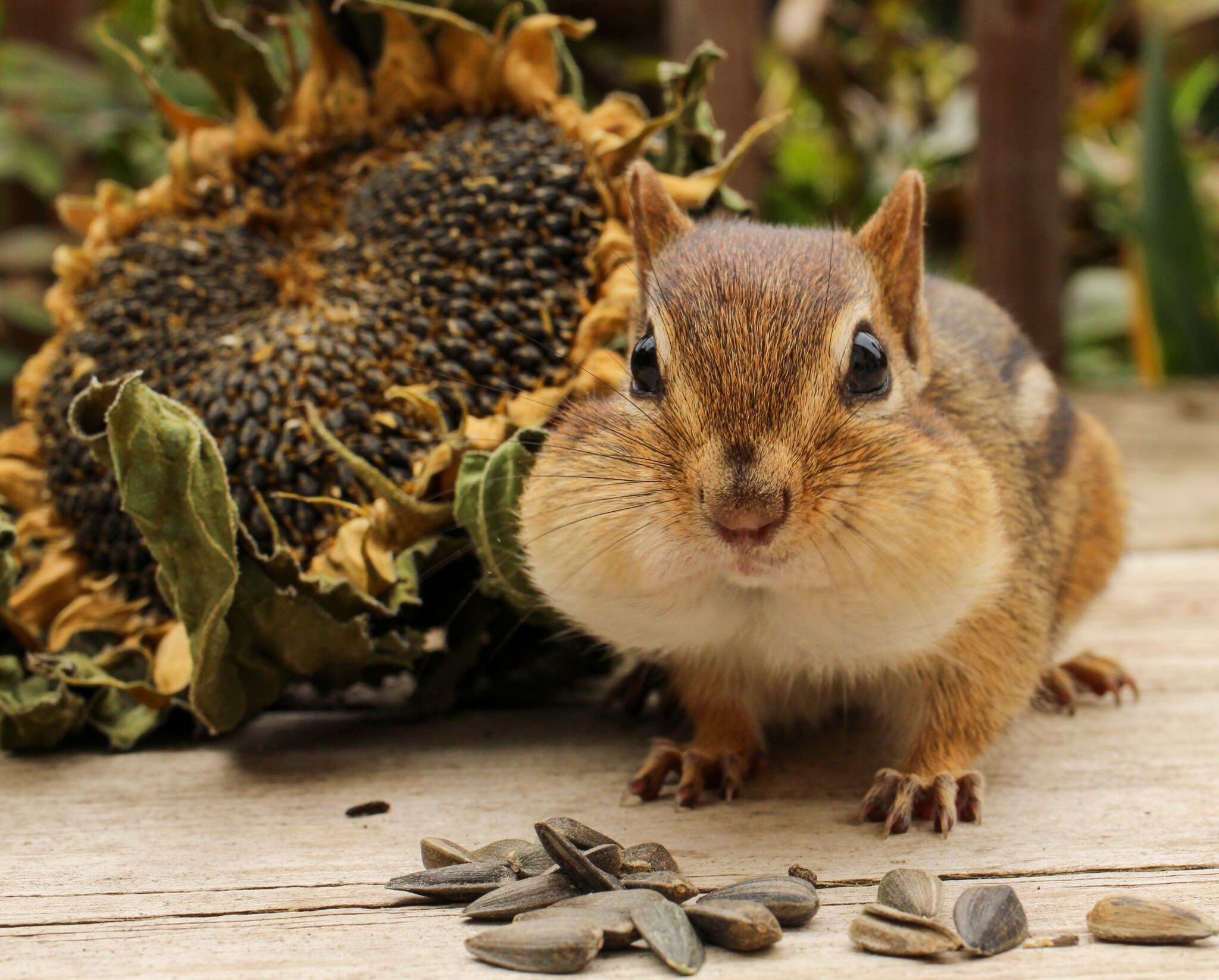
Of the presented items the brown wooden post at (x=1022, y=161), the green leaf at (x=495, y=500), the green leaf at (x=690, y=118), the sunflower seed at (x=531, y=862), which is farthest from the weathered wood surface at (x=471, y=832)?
the brown wooden post at (x=1022, y=161)

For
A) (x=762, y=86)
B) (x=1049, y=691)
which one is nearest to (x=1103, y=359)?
(x=762, y=86)

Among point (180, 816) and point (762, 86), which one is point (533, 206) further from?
point (762, 86)

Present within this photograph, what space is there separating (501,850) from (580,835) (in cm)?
9

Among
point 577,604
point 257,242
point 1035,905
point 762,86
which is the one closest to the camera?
point 1035,905

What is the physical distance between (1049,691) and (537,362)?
954 millimetres

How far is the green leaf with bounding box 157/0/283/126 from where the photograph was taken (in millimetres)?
2088

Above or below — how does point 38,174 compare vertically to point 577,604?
above

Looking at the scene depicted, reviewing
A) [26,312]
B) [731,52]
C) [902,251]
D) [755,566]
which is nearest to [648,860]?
[755,566]

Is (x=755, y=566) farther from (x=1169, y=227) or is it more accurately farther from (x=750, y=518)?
(x=1169, y=227)

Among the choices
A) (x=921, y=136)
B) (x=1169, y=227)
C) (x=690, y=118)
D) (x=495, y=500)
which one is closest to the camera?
(x=495, y=500)

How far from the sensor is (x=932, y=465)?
1.46 metres

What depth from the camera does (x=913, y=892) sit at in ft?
4.33

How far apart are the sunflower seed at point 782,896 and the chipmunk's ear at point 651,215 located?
78cm

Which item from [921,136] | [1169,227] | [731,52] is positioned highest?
[921,136]
